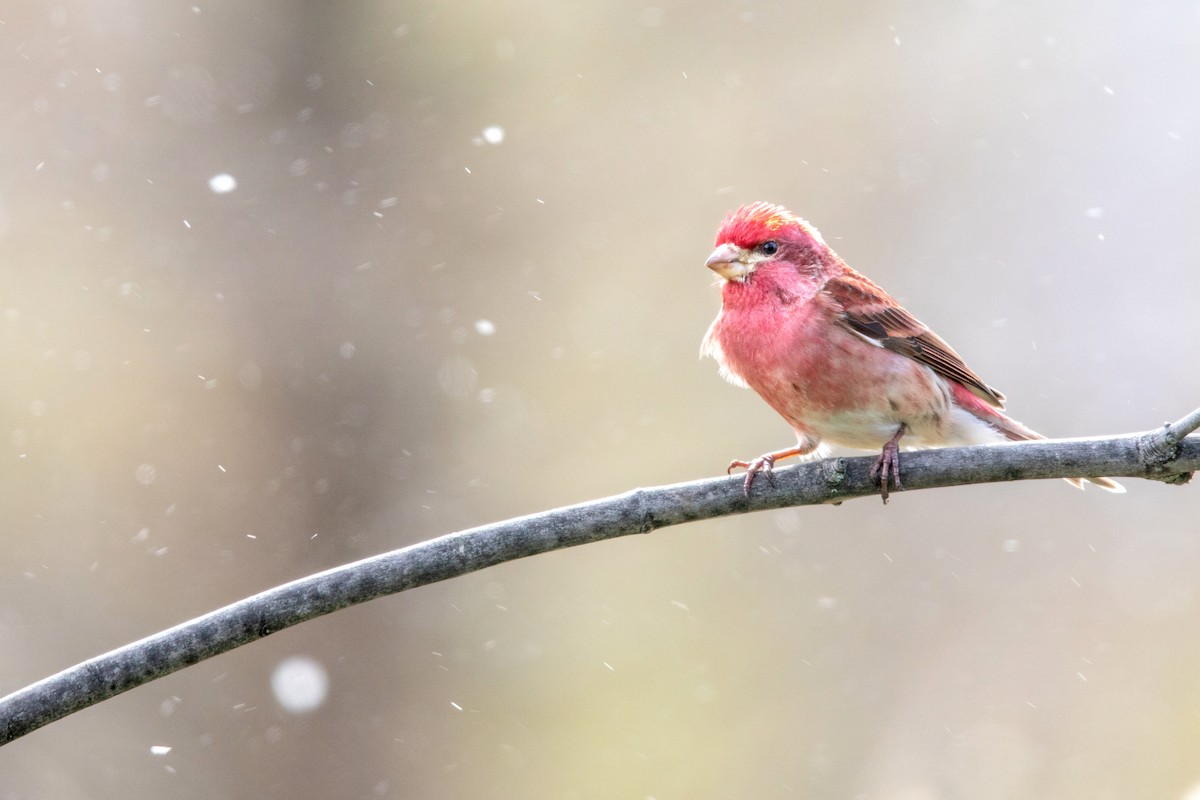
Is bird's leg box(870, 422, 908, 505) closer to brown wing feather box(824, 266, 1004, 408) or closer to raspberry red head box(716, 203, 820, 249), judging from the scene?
brown wing feather box(824, 266, 1004, 408)

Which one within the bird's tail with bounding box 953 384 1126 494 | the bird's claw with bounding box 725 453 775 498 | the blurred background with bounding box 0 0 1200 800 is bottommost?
the blurred background with bounding box 0 0 1200 800

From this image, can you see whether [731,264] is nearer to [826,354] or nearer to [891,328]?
[826,354]

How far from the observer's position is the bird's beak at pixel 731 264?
370 centimetres

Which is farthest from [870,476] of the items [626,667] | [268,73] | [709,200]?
[268,73]

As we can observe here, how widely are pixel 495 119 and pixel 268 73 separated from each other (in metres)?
1.88

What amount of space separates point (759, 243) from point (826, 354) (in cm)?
56

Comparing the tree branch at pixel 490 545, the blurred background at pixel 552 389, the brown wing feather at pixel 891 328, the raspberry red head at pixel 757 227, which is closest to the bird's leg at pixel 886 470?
the tree branch at pixel 490 545

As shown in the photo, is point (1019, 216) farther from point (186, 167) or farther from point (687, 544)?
point (186, 167)

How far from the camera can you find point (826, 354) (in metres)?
3.45

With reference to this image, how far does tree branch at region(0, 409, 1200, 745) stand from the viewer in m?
2.27

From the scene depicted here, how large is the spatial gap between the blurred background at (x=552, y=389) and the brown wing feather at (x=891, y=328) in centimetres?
443

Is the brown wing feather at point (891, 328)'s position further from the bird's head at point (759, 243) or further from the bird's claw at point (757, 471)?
the bird's claw at point (757, 471)

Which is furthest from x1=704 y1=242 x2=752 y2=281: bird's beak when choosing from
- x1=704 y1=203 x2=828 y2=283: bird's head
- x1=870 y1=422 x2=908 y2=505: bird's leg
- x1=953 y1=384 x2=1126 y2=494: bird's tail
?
x1=870 y1=422 x2=908 y2=505: bird's leg

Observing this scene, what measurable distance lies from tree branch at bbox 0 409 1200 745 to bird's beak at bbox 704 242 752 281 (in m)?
1.32
